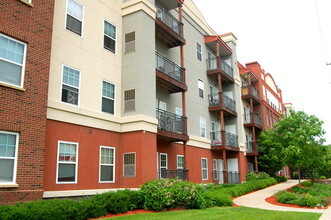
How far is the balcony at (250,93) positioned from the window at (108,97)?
2218 cm

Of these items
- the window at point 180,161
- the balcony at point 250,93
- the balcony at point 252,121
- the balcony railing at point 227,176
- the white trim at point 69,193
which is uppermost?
the balcony at point 250,93

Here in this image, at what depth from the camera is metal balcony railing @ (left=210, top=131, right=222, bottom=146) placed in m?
26.8

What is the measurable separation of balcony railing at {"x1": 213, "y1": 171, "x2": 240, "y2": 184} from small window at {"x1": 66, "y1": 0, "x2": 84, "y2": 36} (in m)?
16.2

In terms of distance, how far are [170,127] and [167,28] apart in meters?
6.29

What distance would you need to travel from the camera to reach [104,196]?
1279 centimetres

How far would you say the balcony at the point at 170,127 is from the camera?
18.2 meters

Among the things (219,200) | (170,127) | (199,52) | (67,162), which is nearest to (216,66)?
(199,52)

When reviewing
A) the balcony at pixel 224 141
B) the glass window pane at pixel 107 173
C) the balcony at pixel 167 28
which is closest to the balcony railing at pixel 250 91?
the balcony at pixel 224 141

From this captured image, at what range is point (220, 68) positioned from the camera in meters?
27.8

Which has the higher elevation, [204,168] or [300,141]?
[300,141]

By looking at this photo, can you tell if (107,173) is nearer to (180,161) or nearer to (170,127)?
(170,127)

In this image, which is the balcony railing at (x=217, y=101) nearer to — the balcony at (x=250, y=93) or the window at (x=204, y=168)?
the window at (x=204, y=168)

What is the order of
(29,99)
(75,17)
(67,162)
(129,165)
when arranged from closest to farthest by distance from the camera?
(29,99), (67,162), (75,17), (129,165)

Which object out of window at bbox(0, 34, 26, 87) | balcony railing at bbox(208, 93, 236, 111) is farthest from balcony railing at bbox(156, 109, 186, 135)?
window at bbox(0, 34, 26, 87)
